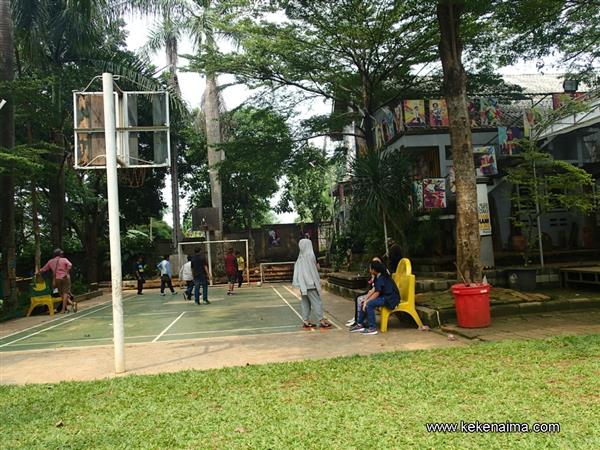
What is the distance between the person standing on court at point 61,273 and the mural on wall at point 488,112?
13467mm

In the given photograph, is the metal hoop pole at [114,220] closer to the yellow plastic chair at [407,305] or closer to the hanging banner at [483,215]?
the yellow plastic chair at [407,305]

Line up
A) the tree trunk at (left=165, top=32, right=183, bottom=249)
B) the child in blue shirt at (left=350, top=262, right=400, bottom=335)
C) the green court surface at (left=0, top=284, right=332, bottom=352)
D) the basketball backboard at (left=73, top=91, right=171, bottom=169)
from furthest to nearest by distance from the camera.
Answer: the tree trunk at (left=165, top=32, right=183, bottom=249)
the green court surface at (left=0, top=284, right=332, bottom=352)
the child in blue shirt at (left=350, top=262, right=400, bottom=335)
the basketball backboard at (left=73, top=91, right=171, bottom=169)

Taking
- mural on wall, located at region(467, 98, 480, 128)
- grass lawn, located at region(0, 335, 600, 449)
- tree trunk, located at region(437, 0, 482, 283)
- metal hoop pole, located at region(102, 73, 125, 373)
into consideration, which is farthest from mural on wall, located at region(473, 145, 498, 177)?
metal hoop pole, located at region(102, 73, 125, 373)

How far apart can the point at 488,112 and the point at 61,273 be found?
13.9 meters

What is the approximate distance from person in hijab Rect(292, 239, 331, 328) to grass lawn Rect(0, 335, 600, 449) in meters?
2.58

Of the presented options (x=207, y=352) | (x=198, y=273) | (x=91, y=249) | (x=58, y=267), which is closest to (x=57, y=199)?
(x=58, y=267)

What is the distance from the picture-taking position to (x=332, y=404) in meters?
4.15

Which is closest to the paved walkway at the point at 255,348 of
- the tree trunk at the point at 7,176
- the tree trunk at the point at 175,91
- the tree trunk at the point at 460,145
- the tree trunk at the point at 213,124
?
the tree trunk at the point at 460,145

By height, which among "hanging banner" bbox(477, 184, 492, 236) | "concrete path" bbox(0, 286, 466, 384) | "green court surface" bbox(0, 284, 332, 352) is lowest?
"green court surface" bbox(0, 284, 332, 352)

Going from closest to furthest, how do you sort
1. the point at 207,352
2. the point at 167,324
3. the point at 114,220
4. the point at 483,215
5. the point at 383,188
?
the point at 114,220
the point at 207,352
the point at 167,324
the point at 483,215
the point at 383,188

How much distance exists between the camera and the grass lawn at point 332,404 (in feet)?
11.2

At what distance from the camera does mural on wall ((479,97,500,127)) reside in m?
16.2

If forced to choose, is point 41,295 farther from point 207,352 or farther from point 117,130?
point 117,130

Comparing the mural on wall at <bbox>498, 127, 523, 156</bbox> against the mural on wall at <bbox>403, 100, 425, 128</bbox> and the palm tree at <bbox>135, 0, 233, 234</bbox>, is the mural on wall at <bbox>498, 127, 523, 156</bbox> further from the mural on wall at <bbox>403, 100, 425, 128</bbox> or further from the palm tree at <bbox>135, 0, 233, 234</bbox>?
the palm tree at <bbox>135, 0, 233, 234</bbox>
